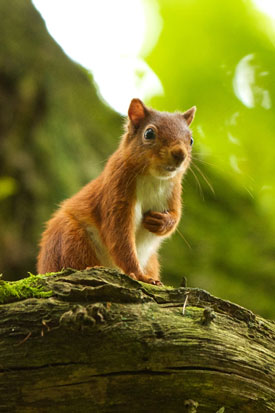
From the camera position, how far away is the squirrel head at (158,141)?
316 centimetres

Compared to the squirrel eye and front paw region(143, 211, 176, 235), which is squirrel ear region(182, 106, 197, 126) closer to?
the squirrel eye

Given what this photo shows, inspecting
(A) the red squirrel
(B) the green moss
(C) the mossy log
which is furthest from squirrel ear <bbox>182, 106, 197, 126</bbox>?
(B) the green moss

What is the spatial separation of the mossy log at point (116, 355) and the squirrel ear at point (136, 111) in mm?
1511

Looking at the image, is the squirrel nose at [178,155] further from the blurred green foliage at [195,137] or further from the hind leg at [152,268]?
the hind leg at [152,268]

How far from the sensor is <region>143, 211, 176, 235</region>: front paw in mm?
3314

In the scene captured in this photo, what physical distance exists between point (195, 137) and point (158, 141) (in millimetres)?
972

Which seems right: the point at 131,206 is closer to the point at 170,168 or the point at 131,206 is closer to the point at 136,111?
the point at 170,168

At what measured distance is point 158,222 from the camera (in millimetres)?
3309

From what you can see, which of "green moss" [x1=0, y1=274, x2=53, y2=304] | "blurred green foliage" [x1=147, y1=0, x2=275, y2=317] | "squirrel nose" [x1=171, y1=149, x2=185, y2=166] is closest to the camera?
"green moss" [x1=0, y1=274, x2=53, y2=304]

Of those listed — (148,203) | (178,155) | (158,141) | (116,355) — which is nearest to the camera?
(116,355)

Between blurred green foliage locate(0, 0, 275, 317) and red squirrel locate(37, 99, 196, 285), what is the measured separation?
0.39 meters

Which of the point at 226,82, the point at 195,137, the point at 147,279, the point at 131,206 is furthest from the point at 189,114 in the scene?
the point at 147,279

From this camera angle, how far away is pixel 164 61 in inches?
148

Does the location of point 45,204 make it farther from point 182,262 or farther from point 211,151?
point 211,151
